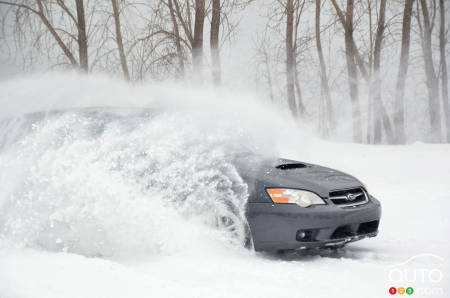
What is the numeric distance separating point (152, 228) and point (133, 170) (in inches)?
24.2

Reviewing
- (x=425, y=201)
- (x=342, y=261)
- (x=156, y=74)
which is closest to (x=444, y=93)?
(x=156, y=74)

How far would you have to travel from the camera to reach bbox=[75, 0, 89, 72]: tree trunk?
1480cm

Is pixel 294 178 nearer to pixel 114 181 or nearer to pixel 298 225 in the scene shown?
pixel 298 225

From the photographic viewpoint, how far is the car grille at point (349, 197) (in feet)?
13.4

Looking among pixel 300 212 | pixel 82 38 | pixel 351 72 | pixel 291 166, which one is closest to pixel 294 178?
pixel 300 212

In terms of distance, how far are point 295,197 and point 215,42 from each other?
935 centimetres

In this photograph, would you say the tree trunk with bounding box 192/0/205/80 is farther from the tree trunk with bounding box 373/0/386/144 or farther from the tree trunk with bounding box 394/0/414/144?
the tree trunk with bounding box 373/0/386/144

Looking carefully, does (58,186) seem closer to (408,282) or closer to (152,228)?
(152,228)

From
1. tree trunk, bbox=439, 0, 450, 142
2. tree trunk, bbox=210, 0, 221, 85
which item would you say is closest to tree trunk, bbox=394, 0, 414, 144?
tree trunk, bbox=439, 0, 450, 142

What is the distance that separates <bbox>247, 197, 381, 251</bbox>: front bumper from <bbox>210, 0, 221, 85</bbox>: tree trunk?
8.83 m

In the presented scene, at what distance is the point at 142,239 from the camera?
4.17 m

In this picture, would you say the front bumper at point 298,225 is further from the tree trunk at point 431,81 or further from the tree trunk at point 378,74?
the tree trunk at point 431,81

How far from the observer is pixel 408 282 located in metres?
3.39

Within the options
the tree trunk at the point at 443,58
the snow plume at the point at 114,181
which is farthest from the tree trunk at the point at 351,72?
the snow plume at the point at 114,181
